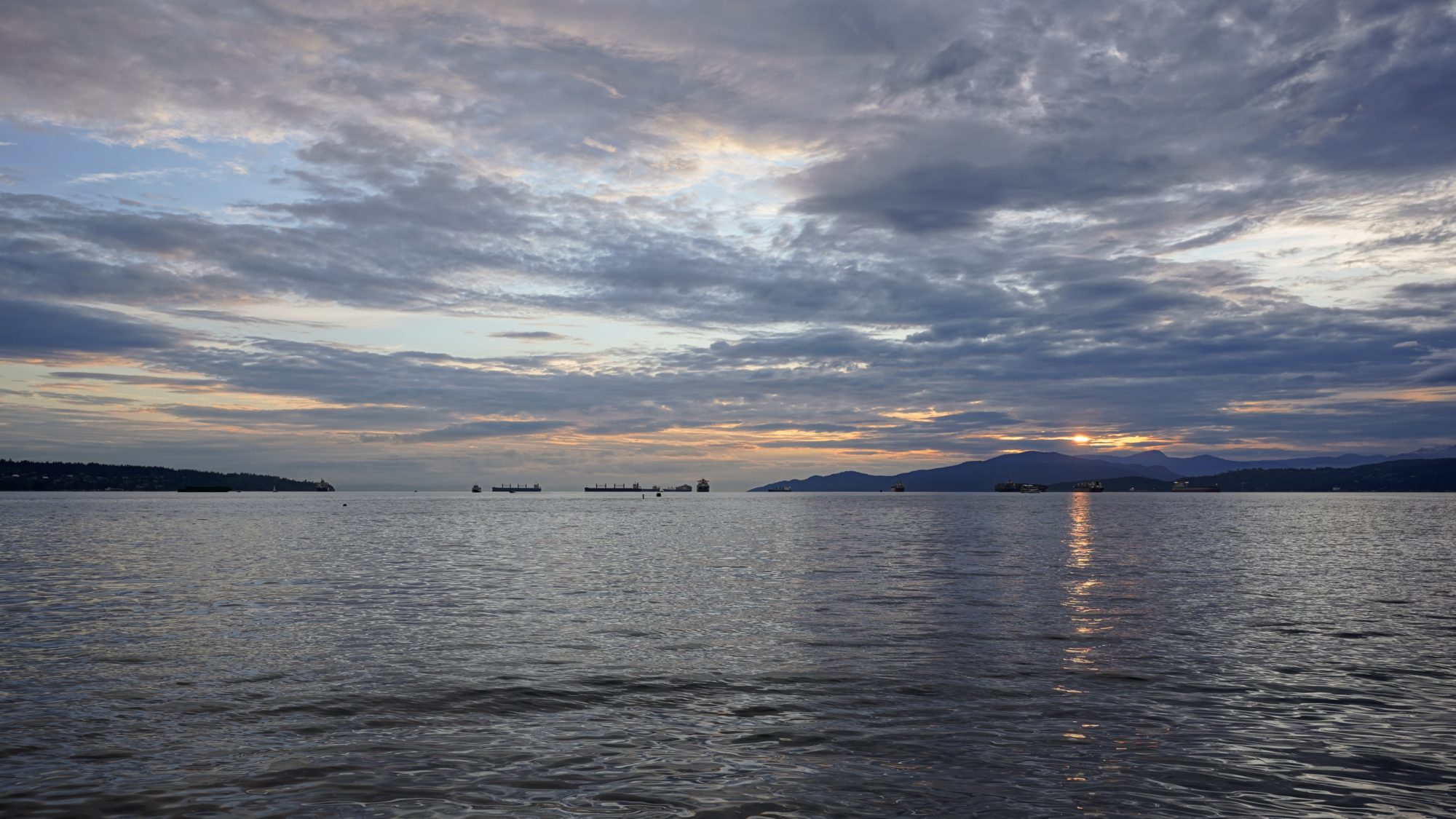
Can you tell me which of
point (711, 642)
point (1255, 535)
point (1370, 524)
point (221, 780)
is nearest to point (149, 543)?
point (711, 642)

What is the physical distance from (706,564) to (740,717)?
153ft

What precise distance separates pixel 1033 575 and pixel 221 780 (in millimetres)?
52218

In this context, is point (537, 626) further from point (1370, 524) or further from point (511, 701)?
point (1370, 524)

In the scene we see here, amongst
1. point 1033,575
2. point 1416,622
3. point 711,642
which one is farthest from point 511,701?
point 1033,575

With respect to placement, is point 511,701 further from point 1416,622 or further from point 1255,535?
point 1255,535

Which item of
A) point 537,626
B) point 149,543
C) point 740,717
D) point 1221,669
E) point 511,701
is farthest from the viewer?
point 149,543

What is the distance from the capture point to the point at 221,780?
55.8 feet

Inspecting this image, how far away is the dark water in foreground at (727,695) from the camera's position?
16375 mm

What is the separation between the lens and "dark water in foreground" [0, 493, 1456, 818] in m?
16.4

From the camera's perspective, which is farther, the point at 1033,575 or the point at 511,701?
the point at 1033,575

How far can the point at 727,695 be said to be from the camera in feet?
80.1

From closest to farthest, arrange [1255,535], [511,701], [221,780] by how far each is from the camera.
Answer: [221,780], [511,701], [1255,535]

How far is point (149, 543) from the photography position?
87.3 m

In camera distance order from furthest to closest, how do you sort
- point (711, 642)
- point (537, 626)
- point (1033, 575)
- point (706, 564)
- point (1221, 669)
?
point (706, 564) → point (1033, 575) → point (537, 626) → point (711, 642) → point (1221, 669)
